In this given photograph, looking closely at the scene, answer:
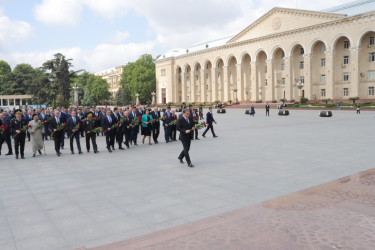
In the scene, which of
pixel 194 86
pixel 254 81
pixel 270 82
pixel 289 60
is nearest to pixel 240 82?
pixel 254 81

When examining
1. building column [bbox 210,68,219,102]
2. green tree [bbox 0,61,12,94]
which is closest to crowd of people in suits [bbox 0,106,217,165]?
building column [bbox 210,68,219,102]

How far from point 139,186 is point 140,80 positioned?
81.5 metres

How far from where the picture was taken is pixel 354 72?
156 ft

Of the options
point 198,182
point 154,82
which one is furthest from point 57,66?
point 198,182

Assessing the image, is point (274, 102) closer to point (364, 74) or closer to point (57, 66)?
point (364, 74)

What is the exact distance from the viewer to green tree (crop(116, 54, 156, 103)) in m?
86.1

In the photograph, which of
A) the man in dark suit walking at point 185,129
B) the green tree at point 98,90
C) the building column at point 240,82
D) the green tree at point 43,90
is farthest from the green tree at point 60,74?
the man in dark suit walking at point 185,129

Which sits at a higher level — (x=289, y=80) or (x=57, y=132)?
(x=289, y=80)

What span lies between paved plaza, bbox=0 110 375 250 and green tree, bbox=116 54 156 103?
74.2 meters

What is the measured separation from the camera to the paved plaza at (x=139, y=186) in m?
5.12

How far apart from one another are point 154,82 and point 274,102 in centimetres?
4196

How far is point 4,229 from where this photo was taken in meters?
5.13

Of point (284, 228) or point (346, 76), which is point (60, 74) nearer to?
point (346, 76)

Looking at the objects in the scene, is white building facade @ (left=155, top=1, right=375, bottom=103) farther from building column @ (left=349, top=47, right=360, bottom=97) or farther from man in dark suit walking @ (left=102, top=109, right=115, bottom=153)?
man in dark suit walking @ (left=102, top=109, right=115, bottom=153)
